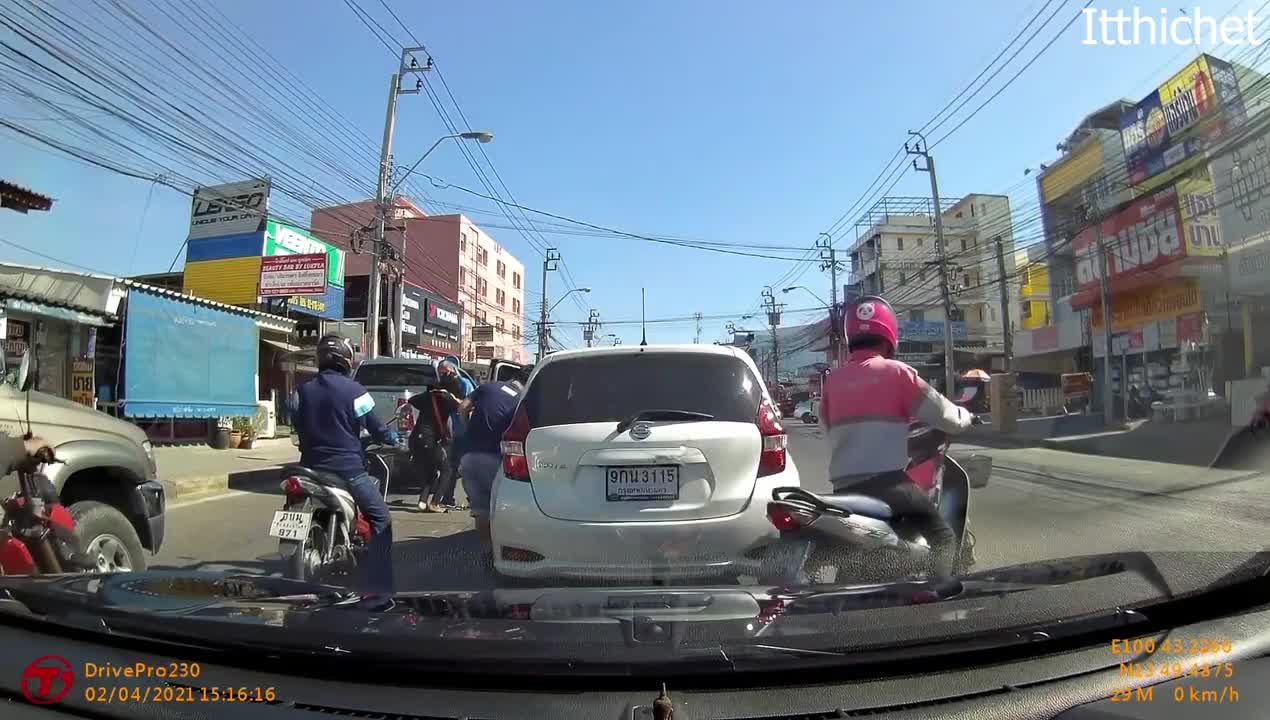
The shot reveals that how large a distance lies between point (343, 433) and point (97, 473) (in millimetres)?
1242

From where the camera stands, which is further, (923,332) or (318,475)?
(923,332)

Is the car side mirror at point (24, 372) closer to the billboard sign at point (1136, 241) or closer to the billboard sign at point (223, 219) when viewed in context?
the billboard sign at point (223, 219)

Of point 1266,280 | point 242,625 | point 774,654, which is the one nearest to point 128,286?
point 242,625

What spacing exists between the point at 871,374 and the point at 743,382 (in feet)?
2.47

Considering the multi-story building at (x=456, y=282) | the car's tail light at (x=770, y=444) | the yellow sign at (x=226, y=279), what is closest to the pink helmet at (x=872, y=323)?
the car's tail light at (x=770, y=444)

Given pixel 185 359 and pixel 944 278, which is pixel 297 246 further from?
pixel 944 278

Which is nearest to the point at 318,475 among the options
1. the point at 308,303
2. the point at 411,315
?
the point at 308,303

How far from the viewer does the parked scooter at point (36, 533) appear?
278 cm

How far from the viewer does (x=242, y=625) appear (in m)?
2.01

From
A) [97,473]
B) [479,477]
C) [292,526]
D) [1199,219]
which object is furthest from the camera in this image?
[1199,219]

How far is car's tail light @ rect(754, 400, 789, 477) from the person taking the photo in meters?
3.59

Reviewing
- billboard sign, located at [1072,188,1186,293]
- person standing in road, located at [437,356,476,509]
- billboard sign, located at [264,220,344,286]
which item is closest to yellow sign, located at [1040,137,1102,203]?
billboard sign, located at [1072,188,1186,293]

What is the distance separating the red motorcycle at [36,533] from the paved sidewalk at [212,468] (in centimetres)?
659

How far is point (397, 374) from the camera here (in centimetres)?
1020
